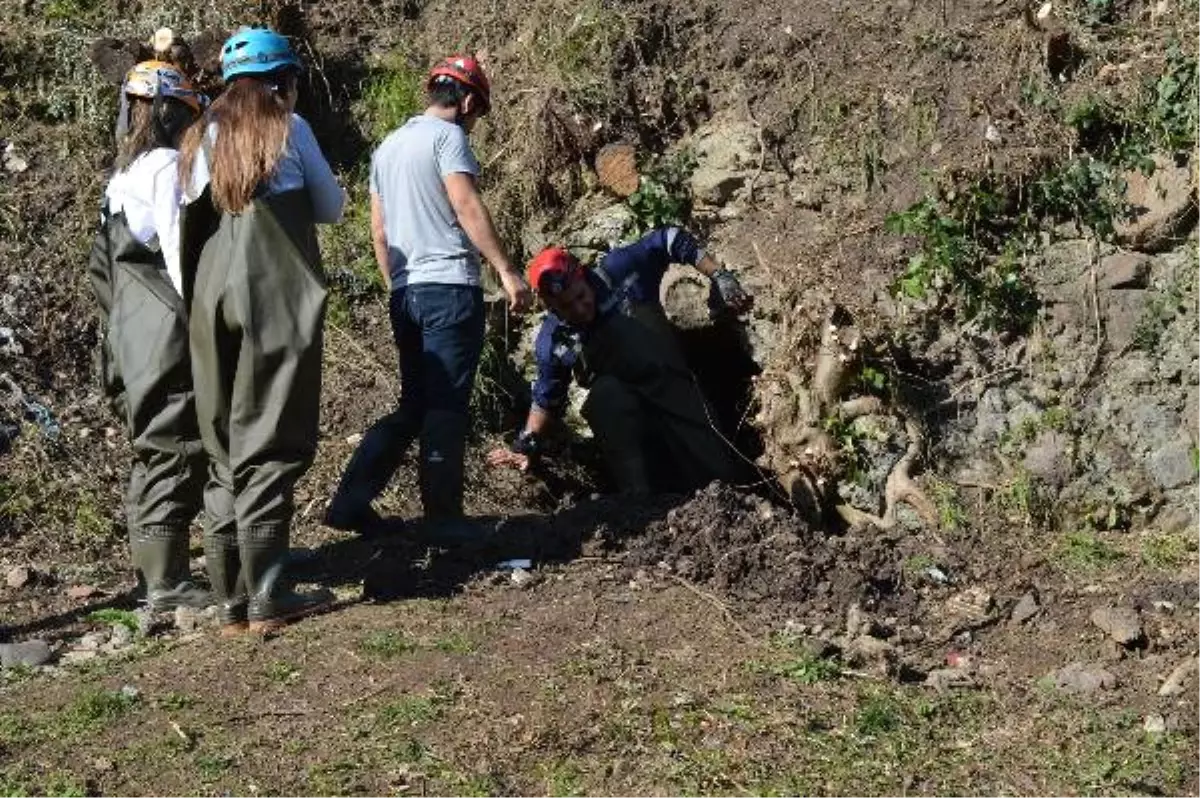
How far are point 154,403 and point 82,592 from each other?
1.18m

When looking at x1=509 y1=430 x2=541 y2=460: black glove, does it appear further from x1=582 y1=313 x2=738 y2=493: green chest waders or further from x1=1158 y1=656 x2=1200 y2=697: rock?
x1=1158 y1=656 x2=1200 y2=697: rock

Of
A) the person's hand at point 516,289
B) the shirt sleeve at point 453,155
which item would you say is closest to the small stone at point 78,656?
the person's hand at point 516,289

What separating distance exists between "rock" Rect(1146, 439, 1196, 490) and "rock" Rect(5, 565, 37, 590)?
4.76m

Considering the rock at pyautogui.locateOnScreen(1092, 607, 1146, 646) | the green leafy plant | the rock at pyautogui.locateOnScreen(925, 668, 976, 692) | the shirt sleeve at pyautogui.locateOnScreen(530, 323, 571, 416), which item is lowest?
the rock at pyautogui.locateOnScreen(925, 668, 976, 692)

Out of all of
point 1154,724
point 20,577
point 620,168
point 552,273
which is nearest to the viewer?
point 1154,724

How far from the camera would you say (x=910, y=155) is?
7.92m

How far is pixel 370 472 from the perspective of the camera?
665 centimetres

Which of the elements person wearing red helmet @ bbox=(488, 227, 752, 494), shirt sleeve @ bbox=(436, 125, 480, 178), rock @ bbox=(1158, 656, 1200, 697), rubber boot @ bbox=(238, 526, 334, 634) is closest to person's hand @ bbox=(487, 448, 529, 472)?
person wearing red helmet @ bbox=(488, 227, 752, 494)

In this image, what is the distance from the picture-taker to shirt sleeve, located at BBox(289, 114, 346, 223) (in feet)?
17.9

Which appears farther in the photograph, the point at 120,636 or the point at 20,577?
the point at 20,577

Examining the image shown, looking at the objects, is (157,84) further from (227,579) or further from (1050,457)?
(1050,457)

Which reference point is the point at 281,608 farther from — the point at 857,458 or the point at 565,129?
the point at 565,129

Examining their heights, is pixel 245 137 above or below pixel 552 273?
above

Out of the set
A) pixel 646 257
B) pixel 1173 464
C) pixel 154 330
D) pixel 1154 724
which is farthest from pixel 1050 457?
pixel 154 330
